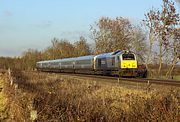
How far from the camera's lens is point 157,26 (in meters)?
46.2

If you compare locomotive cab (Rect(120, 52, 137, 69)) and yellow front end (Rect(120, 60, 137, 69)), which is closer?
yellow front end (Rect(120, 60, 137, 69))

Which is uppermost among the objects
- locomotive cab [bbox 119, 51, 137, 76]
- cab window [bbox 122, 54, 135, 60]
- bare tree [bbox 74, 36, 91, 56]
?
bare tree [bbox 74, 36, 91, 56]

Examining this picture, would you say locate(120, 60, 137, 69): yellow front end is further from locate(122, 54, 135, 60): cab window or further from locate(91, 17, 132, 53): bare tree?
locate(91, 17, 132, 53): bare tree

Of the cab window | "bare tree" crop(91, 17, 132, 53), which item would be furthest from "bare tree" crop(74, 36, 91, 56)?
the cab window

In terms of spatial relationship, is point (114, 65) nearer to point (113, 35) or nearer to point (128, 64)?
point (128, 64)

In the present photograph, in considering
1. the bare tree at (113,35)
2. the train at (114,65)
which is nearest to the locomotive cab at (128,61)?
the train at (114,65)

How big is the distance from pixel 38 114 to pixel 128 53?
3102 cm

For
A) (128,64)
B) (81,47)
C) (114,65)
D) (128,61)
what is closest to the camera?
(128,64)

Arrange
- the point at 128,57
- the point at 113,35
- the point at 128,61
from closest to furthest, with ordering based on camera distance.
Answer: the point at 128,61
the point at 128,57
the point at 113,35

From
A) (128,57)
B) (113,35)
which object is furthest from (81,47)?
(128,57)

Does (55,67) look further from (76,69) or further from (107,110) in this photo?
(107,110)

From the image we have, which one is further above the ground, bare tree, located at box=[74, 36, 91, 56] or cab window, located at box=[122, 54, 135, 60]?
bare tree, located at box=[74, 36, 91, 56]

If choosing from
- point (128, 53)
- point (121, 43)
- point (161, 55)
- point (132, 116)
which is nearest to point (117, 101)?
point (132, 116)

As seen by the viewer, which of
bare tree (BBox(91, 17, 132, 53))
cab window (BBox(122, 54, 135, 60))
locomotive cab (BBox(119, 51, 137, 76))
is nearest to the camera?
locomotive cab (BBox(119, 51, 137, 76))
